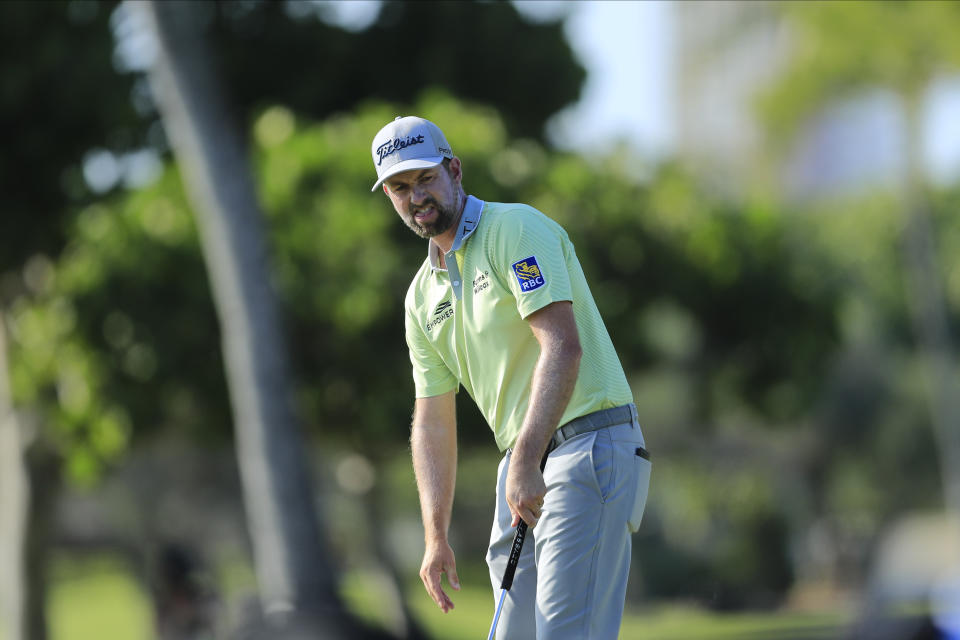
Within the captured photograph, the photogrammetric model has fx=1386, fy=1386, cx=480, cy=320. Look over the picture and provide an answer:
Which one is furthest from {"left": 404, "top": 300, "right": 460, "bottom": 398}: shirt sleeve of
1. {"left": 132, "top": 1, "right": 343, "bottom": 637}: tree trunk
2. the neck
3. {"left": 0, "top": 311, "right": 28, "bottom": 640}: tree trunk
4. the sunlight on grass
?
the sunlight on grass

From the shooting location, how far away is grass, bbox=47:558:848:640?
775 inches

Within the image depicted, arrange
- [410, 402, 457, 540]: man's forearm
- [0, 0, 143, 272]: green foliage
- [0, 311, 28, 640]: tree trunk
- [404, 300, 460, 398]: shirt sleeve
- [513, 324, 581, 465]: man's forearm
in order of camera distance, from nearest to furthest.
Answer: [513, 324, 581, 465]: man's forearm, [410, 402, 457, 540]: man's forearm, [404, 300, 460, 398]: shirt sleeve, [0, 0, 143, 272]: green foliage, [0, 311, 28, 640]: tree trunk

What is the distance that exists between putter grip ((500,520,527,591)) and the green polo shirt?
28 centimetres

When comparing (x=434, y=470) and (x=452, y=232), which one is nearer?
(x=452, y=232)

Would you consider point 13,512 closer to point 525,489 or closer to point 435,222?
point 435,222

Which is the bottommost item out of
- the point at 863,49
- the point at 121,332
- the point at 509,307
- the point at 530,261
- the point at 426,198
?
the point at 509,307

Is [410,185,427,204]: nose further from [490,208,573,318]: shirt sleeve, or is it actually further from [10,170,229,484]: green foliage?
[10,170,229,484]: green foliage

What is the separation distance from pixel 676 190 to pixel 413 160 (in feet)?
57.8

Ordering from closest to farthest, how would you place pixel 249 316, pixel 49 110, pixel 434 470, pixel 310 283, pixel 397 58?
1. pixel 434 470
2. pixel 249 316
3. pixel 49 110
4. pixel 310 283
5. pixel 397 58

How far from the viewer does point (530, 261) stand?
4.18 m

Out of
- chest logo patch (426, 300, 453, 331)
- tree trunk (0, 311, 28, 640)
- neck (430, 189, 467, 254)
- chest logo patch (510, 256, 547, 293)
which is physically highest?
neck (430, 189, 467, 254)

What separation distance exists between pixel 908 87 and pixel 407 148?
3182cm

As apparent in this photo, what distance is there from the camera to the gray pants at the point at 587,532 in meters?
4.16

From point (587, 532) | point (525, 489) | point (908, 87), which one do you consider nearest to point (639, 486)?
point (587, 532)
